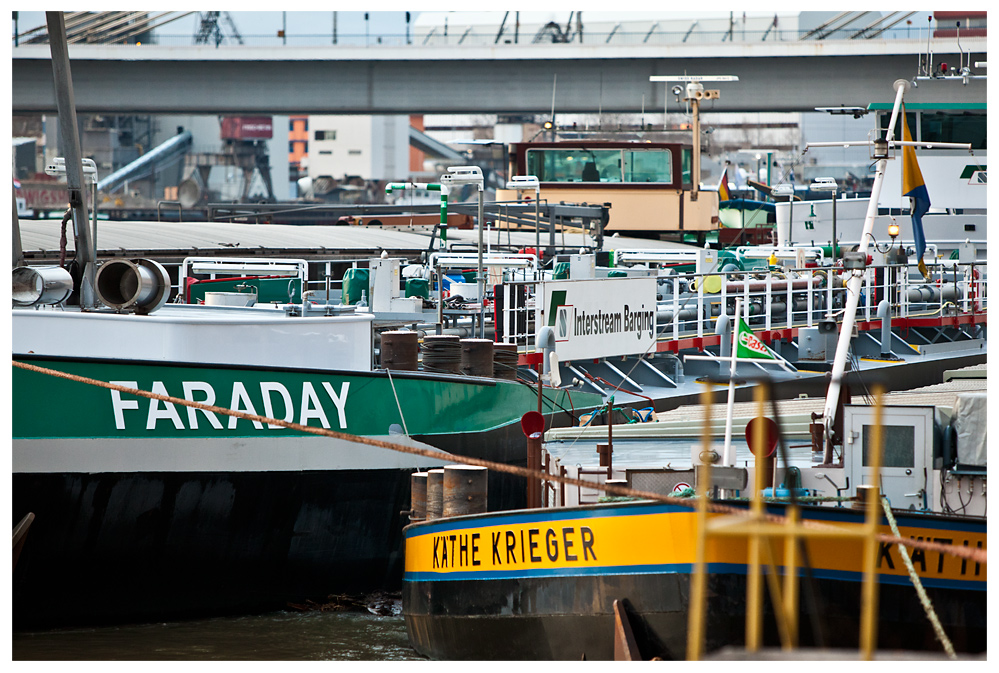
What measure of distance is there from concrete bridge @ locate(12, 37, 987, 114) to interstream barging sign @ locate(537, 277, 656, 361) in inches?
770

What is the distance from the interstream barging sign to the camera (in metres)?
13.8

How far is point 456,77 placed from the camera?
34.9 meters

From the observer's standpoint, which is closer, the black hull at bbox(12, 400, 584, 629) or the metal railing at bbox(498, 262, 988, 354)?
the black hull at bbox(12, 400, 584, 629)

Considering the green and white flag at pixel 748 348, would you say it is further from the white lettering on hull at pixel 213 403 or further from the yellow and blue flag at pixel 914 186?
the white lettering on hull at pixel 213 403

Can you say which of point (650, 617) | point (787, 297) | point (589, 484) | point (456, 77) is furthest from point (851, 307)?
point (456, 77)

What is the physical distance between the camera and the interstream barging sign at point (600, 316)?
13773 millimetres

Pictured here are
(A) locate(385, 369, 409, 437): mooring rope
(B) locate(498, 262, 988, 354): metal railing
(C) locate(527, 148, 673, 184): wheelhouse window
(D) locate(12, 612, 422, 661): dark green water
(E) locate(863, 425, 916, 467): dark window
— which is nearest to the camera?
(E) locate(863, 425, 916, 467): dark window

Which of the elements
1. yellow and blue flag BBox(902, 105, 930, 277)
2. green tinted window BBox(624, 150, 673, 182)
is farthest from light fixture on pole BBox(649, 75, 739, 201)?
yellow and blue flag BBox(902, 105, 930, 277)

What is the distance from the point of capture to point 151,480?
8633 millimetres

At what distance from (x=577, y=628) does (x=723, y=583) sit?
98 cm

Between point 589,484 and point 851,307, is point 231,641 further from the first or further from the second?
point 851,307

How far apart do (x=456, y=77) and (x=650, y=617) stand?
29884 mm

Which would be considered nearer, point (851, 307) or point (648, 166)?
point (851, 307)

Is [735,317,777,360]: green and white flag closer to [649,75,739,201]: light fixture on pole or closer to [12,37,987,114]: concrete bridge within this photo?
[649,75,739,201]: light fixture on pole
